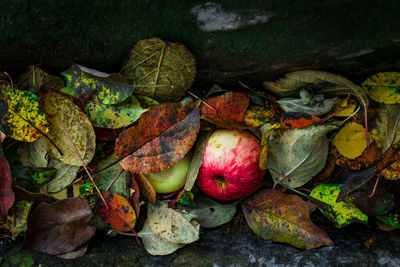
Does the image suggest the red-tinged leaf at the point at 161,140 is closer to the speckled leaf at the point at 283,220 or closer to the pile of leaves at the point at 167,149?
the pile of leaves at the point at 167,149

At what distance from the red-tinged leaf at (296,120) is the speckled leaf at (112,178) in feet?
1.56

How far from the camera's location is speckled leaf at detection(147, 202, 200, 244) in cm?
96

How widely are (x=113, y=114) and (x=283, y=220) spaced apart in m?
0.57

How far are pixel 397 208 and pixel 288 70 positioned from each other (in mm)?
492

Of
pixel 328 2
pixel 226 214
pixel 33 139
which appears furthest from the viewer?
pixel 226 214

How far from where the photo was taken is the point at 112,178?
1.05 meters

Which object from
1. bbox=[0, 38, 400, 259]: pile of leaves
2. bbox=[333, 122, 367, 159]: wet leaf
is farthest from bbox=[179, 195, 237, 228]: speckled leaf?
bbox=[333, 122, 367, 159]: wet leaf

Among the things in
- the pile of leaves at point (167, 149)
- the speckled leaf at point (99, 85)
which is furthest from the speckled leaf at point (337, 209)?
the speckled leaf at point (99, 85)

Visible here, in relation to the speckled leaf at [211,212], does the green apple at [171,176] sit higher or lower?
higher

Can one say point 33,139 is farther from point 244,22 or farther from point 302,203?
point 302,203

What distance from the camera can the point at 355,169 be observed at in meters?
1.02

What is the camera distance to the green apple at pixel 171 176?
1037mm

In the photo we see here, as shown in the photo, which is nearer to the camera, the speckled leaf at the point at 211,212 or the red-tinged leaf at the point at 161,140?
the red-tinged leaf at the point at 161,140

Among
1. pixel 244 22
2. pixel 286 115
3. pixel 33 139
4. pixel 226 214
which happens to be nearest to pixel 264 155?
pixel 286 115
